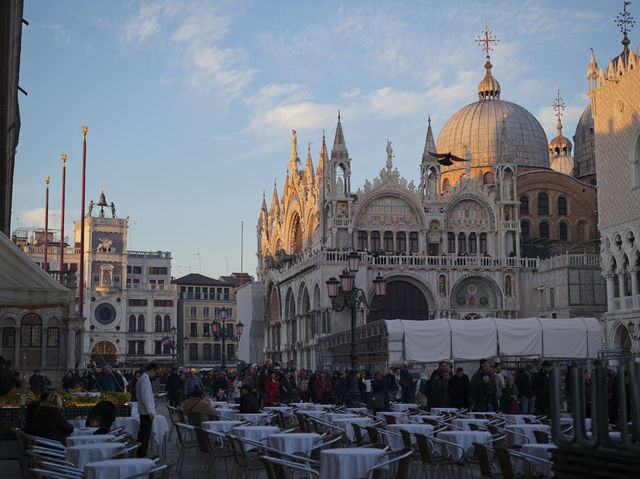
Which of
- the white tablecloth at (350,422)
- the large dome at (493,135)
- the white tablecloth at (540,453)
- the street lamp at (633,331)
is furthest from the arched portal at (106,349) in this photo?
the white tablecloth at (540,453)

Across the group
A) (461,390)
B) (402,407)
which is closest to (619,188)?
(461,390)

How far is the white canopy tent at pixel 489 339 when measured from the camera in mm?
28938

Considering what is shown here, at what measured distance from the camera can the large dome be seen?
60031 mm

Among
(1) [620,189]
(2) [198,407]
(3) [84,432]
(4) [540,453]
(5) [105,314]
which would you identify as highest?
(1) [620,189]

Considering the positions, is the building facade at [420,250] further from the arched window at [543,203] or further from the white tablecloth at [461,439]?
the white tablecloth at [461,439]

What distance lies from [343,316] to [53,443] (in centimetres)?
3568

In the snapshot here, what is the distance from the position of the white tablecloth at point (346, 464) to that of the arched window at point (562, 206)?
50316mm

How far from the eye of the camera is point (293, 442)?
10.8 m

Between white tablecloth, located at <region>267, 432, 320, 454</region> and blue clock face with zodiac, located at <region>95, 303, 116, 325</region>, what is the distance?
226ft

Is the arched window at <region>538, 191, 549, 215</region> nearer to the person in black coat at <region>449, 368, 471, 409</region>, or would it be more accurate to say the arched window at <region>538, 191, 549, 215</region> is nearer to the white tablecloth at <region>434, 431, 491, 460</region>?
the person in black coat at <region>449, 368, 471, 409</region>

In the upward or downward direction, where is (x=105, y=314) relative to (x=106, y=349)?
upward

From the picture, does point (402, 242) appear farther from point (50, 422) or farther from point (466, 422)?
point (50, 422)

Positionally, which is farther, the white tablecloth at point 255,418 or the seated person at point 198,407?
the white tablecloth at point 255,418

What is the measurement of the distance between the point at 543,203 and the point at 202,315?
4139 cm
